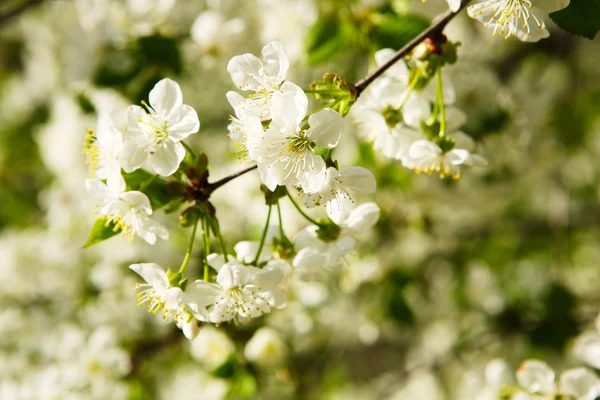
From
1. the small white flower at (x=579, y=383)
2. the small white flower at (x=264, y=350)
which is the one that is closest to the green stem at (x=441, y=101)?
the small white flower at (x=579, y=383)

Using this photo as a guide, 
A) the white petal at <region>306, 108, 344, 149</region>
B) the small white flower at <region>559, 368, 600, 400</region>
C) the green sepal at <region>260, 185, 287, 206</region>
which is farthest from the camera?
the small white flower at <region>559, 368, 600, 400</region>

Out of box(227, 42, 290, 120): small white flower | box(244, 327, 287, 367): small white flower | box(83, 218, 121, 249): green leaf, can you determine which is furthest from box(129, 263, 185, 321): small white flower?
box(244, 327, 287, 367): small white flower

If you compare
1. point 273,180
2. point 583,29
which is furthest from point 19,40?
point 583,29

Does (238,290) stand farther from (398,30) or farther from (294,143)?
(398,30)

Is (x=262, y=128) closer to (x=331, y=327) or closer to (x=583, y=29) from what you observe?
(x=583, y=29)

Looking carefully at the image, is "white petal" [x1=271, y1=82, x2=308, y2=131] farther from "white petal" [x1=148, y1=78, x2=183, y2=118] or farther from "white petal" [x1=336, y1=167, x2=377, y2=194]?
"white petal" [x1=148, y1=78, x2=183, y2=118]

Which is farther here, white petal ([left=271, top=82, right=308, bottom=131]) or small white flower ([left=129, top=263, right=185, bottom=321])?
small white flower ([left=129, top=263, right=185, bottom=321])

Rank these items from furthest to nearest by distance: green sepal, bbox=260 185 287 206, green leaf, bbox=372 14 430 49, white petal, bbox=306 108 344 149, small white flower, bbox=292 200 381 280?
green leaf, bbox=372 14 430 49, small white flower, bbox=292 200 381 280, green sepal, bbox=260 185 287 206, white petal, bbox=306 108 344 149
